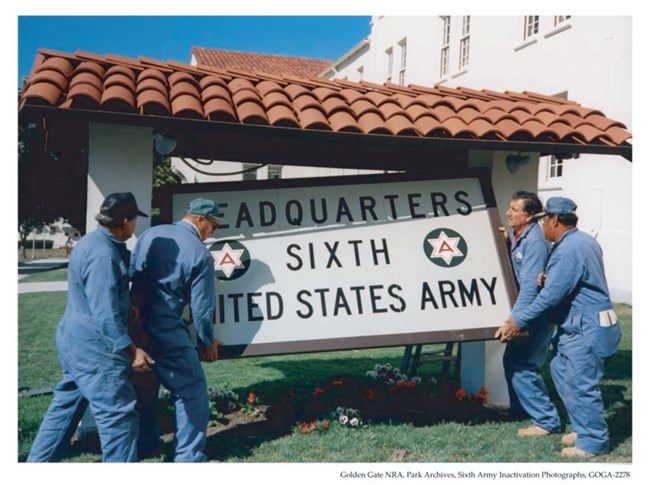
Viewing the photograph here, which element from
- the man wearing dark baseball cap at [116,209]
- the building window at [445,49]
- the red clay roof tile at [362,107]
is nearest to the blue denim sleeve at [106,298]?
the man wearing dark baseball cap at [116,209]

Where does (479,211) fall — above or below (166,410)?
above

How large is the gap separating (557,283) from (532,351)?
0.79m

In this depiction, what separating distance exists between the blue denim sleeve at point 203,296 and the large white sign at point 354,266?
0.43m

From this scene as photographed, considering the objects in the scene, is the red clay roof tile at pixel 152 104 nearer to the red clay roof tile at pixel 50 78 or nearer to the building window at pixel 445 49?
the red clay roof tile at pixel 50 78

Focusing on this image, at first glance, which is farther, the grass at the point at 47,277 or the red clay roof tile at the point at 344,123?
the grass at the point at 47,277

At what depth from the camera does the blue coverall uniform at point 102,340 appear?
11.3ft

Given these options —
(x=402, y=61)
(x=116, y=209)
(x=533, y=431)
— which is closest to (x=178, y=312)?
(x=116, y=209)

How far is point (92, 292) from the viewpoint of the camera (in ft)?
11.3

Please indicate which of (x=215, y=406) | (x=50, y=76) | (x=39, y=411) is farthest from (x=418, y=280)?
(x=39, y=411)

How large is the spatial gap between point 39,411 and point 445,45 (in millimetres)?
13799

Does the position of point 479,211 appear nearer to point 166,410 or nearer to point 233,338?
point 233,338

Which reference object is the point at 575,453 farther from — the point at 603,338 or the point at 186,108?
the point at 186,108

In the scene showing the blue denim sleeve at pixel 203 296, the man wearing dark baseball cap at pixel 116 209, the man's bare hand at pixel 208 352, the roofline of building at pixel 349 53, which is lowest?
the man's bare hand at pixel 208 352

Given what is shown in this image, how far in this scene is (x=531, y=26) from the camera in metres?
12.8
